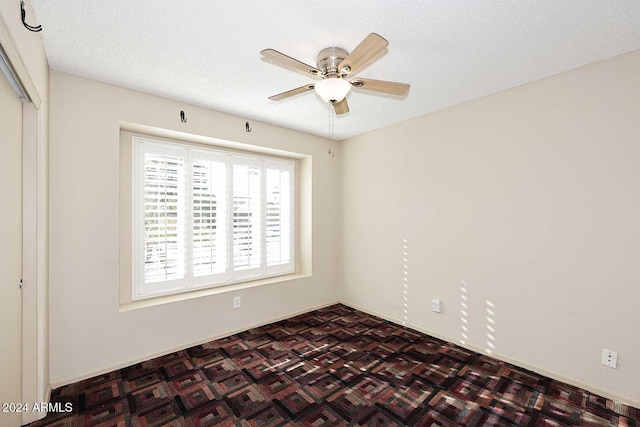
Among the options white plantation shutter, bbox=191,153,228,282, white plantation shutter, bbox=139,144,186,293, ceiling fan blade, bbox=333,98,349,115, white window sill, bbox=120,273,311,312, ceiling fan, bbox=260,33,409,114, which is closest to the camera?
ceiling fan, bbox=260,33,409,114

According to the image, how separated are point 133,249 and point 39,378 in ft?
4.00

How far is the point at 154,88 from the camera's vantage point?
272 centimetres

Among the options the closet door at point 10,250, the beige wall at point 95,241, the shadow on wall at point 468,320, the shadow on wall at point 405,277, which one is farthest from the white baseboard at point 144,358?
the shadow on wall at point 468,320

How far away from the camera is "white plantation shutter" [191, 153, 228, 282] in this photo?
3307 millimetres

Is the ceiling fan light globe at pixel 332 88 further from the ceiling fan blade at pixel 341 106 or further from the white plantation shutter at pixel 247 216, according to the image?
the white plantation shutter at pixel 247 216

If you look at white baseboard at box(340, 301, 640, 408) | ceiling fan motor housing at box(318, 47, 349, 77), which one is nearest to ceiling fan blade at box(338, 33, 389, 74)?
ceiling fan motor housing at box(318, 47, 349, 77)

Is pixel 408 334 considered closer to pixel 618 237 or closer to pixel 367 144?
pixel 618 237

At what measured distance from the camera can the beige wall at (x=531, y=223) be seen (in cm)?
219

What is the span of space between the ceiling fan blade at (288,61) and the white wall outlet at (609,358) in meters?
2.93

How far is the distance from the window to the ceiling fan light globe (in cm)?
198

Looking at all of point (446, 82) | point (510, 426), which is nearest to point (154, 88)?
point (446, 82)

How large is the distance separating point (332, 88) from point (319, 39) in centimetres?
36

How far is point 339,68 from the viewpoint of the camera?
1901mm

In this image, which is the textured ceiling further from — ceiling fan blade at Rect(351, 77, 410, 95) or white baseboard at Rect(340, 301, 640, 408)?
white baseboard at Rect(340, 301, 640, 408)
